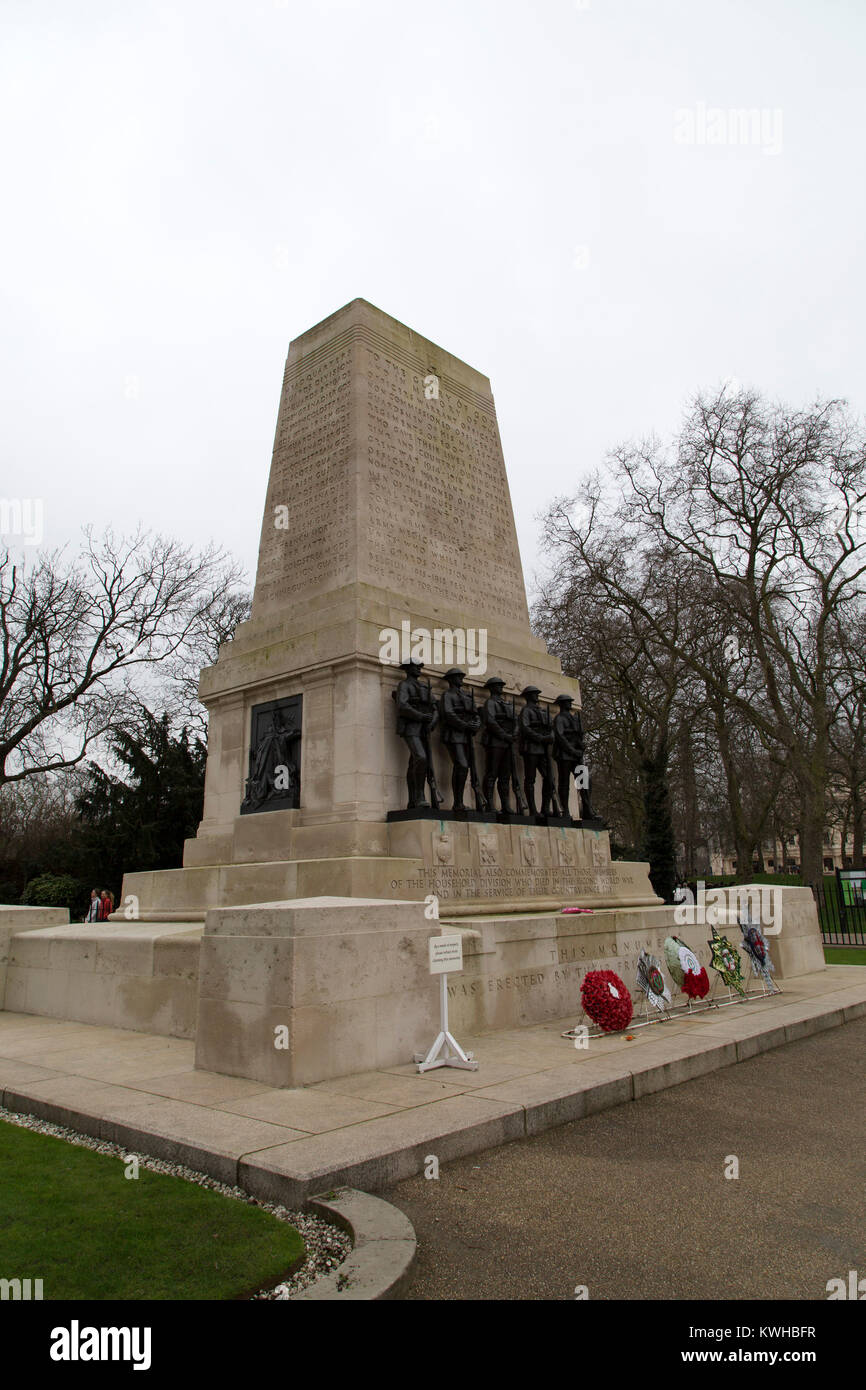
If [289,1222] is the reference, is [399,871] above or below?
above

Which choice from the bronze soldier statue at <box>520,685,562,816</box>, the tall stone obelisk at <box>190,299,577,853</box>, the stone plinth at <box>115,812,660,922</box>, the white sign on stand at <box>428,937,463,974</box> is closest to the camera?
the white sign on stand at <box>428,937,463,974</box>

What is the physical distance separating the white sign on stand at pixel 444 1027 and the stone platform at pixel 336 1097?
7.6 inches

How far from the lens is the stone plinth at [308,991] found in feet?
23.7

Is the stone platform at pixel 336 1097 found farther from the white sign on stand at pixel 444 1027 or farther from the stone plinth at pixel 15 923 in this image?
the stone plinth at pixel 15 923

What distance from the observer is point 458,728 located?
13.8 meters

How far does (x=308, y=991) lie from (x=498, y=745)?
7.80 meters

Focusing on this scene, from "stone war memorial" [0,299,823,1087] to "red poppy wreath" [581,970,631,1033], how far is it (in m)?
1.19

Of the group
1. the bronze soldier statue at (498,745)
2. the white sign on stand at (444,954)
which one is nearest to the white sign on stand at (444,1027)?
the white sign on stand at (444,954)

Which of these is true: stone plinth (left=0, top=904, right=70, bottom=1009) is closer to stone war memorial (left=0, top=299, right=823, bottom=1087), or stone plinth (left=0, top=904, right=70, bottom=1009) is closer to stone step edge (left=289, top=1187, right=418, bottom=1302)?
stone war memorial (left=0, top=299, right=823, bottom=1087)

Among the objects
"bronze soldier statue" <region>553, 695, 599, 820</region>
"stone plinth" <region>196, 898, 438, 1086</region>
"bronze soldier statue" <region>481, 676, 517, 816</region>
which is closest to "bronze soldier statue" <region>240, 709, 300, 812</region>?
"bronze soldier statue" <region>481, 676, 517, 816</region>

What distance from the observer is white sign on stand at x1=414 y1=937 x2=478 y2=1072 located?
7838mm

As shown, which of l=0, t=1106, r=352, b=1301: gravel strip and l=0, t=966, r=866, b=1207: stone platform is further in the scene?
l=0, t=966, r=866, b=1207: stone platform

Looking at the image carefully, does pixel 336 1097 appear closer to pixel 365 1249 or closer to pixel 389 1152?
pixel 389 1152

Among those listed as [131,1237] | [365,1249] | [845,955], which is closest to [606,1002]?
[365,1249]
